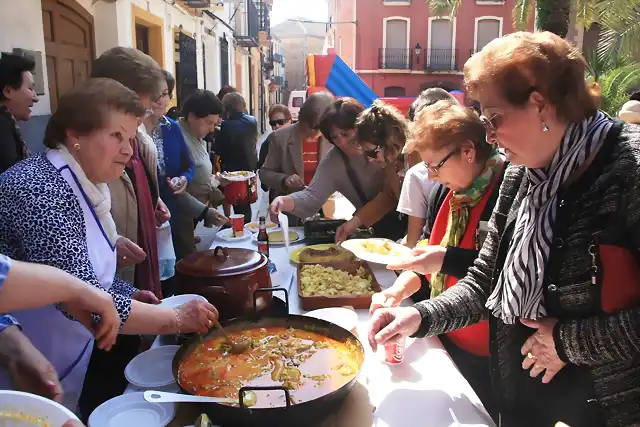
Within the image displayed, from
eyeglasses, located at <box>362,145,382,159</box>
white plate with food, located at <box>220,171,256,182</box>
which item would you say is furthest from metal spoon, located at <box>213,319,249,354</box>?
white plate with food, located at <box>220,171,256,182</box>

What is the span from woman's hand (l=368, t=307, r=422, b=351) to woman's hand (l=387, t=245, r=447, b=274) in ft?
1.05

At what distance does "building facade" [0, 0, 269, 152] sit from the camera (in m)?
4.11

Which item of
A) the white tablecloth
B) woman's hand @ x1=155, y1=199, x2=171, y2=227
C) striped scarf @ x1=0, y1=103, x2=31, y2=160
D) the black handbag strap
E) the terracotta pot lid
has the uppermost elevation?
striped scarf @ x1=0, y1=103, x2=31, y2=160

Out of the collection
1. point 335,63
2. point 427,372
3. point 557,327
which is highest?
point 335,63

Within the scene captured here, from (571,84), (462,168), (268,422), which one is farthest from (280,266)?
(571,84)

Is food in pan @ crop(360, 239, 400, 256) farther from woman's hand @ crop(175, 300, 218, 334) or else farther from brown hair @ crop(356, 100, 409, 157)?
woman's hand @ crop(175, 300, 218, 334)

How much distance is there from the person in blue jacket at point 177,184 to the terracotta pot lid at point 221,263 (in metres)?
1.78

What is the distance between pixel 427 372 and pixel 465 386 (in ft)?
0.43

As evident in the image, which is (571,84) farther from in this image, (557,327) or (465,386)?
(465,386)

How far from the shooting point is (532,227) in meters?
1.38

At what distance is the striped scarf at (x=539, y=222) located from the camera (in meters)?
1.29

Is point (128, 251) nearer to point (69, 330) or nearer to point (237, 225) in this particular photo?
point (69, 330)

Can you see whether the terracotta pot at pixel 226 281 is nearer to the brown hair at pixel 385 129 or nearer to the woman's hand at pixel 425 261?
the woman's hand at pixel 425 261

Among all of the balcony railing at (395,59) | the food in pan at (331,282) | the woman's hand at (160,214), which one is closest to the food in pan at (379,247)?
the food in pan at (331,282)
